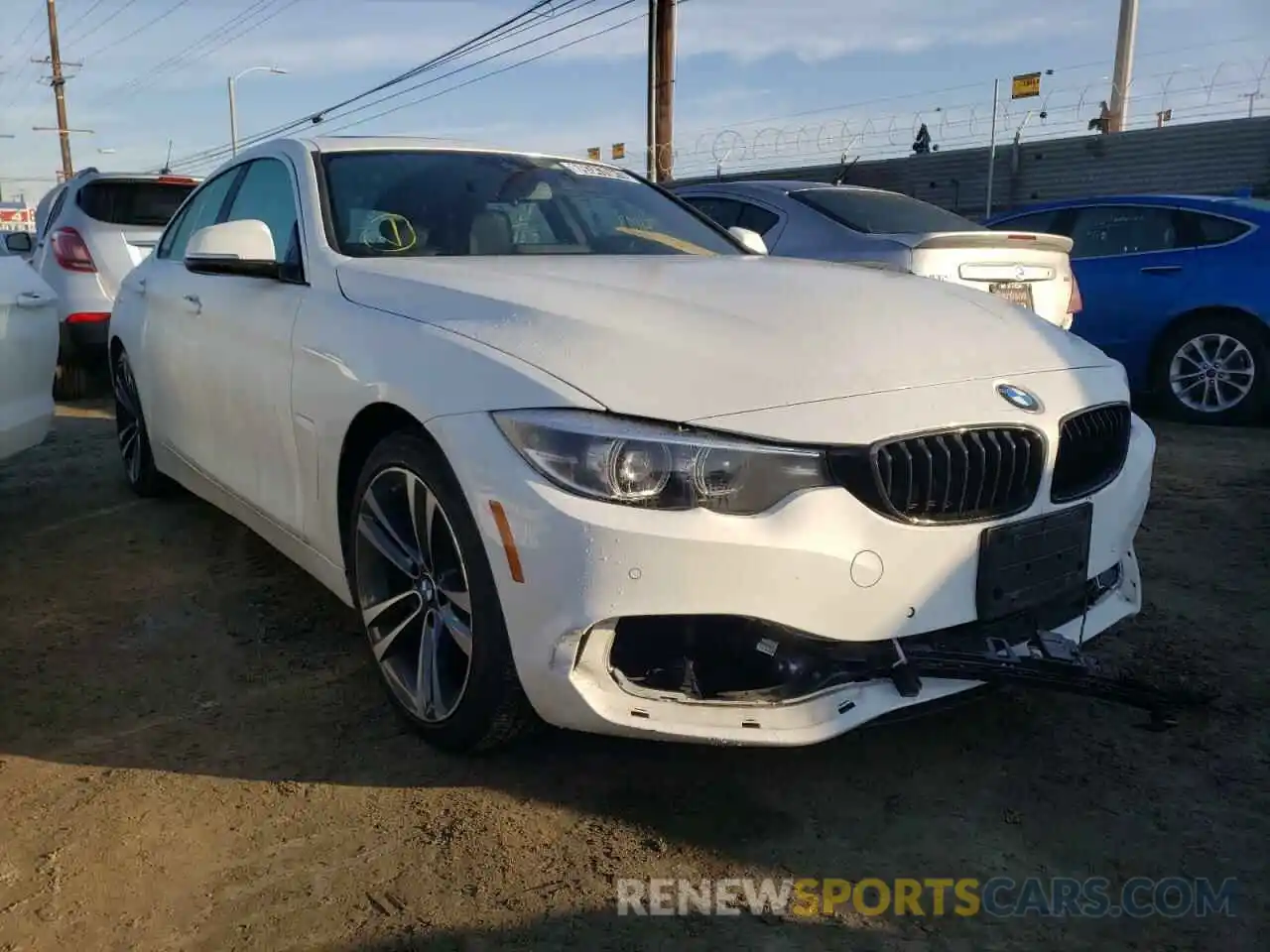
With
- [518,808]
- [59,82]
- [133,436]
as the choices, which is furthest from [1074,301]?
[59,82]

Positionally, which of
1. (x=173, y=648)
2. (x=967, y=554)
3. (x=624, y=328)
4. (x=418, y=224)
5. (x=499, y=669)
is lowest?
(x=173, y=648)

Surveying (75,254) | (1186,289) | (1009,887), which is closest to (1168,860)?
(1009,887)

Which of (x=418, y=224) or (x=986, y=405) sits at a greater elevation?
(x=418, y=224)

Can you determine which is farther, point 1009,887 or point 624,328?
point 624,328

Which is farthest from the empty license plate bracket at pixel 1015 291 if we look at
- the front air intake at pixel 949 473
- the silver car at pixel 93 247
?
the silver car at pixel 93 247

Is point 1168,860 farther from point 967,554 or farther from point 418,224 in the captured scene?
point 418,224

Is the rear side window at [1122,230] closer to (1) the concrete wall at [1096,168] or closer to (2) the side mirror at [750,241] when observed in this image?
(2) the side mirror at [750,241]

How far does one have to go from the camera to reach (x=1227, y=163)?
54.5ft

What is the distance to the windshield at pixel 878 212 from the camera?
19.8ft

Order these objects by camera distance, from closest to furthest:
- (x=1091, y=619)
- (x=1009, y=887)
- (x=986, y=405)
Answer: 1. (x=1009, y=887)
2. (x=986, y=405)
3. (x=1091, y=619)

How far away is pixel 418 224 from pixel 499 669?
5.18 feet

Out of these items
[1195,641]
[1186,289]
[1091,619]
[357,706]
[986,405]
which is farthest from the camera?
[1186,289]

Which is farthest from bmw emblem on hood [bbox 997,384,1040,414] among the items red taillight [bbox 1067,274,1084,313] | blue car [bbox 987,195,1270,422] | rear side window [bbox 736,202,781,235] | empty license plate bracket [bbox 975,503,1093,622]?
blue car [bbox 987,195,1270,422]

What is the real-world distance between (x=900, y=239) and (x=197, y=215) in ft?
11.5
